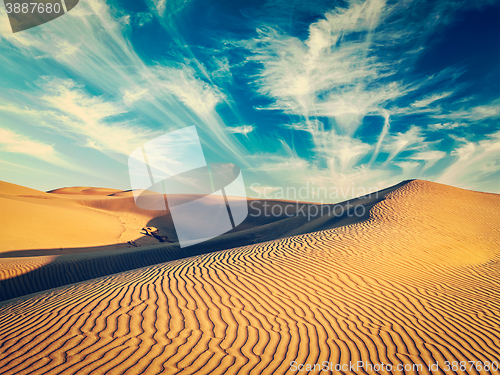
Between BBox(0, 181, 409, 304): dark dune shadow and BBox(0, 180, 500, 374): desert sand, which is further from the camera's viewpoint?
BBox(0, 181, 409, 304): dark dune shadow

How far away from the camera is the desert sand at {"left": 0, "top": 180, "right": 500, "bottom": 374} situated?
2.92 metres

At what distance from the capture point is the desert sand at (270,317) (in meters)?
2.92

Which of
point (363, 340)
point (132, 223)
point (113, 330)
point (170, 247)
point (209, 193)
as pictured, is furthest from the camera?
point (209, 193)

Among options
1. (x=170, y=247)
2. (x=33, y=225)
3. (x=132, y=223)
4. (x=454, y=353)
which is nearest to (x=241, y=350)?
(x=454, y=353)

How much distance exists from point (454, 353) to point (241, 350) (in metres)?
3.16

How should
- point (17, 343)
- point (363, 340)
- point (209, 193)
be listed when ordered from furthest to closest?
point (209, 193), point (363, 340), point (17, 343)

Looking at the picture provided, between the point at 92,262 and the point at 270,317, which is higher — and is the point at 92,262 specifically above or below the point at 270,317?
above

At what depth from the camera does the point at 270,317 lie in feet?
13.1

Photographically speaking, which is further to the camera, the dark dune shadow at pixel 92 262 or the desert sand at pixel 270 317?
the dark dune shadow at pixel 92 262

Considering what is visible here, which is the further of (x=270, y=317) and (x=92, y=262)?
(x=92, y=262)

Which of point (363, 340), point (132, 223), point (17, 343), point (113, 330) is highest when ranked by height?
point (132, 223)

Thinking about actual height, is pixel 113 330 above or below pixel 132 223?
below

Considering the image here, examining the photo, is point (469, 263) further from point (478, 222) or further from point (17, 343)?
point (17, 343)

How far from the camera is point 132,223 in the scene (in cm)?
2497
